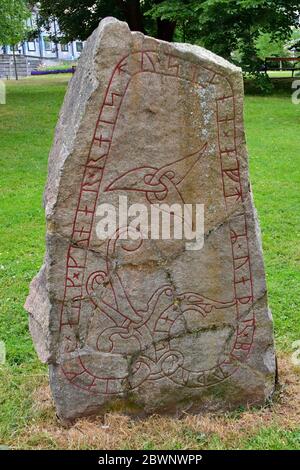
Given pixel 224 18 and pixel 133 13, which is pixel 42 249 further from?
pixel 133 13

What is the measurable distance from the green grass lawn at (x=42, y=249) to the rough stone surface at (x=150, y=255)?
300mm

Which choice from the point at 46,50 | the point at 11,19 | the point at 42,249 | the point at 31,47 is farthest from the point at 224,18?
the point at 46,50

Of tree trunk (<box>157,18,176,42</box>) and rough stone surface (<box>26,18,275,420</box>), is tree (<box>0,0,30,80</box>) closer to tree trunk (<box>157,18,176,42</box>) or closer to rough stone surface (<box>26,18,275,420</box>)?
tree trunk (<box>157,18,176,42</box>)

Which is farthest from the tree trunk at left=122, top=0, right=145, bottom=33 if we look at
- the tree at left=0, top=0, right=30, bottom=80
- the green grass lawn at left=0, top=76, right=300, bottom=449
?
the green grass lawn at left=0, top=76, right=300, bottom=449

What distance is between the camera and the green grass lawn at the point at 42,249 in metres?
3.81

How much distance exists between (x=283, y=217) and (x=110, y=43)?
5.23 metres

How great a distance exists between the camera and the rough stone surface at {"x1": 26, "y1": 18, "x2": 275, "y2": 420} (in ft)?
11.1

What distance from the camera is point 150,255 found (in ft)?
12.0

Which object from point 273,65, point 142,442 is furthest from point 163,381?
point 273,65

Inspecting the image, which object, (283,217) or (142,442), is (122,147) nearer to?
(142,442)

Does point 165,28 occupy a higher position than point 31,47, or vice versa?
point 165,28

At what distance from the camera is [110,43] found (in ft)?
10.7

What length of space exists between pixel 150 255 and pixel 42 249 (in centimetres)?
368

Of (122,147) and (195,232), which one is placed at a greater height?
(122,147)
